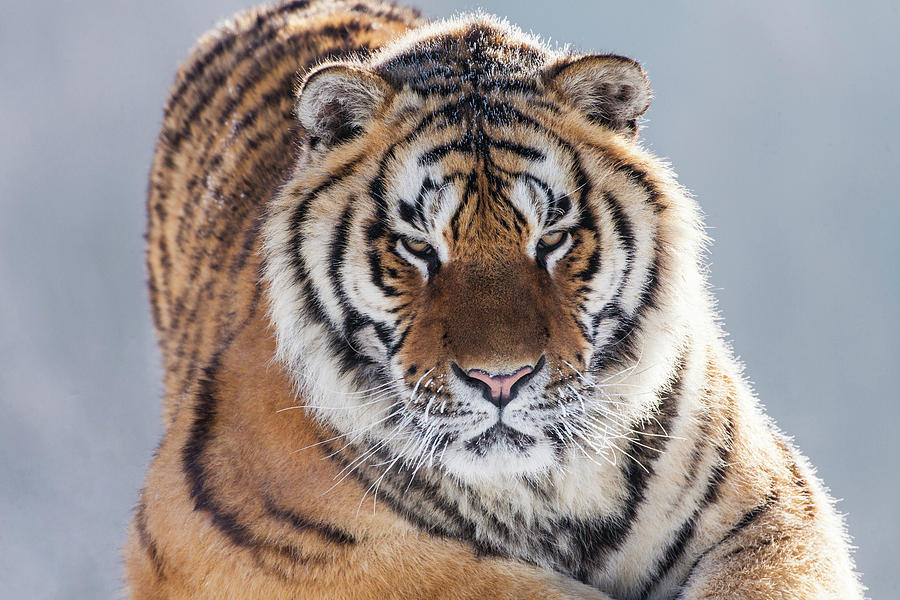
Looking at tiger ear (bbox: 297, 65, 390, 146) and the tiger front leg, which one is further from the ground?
tiger ear (bbox: 297, 65, 390, 146)

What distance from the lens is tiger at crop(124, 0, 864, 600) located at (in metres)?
1.20

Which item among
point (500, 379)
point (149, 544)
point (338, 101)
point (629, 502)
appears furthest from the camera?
point (149, 544)

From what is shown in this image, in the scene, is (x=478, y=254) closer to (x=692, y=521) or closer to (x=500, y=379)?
(x=500, y=379)

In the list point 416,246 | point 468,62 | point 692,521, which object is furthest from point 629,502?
point 468,62

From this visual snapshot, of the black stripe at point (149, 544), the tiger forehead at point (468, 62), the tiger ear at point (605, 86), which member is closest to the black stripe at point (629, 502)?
the tiger ear at point (605, 86)

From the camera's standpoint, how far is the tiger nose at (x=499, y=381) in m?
1.13

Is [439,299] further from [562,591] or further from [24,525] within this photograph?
[24,525]

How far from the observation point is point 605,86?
1.31 meters

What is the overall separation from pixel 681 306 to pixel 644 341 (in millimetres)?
72

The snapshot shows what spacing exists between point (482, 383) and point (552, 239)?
8.3 inches

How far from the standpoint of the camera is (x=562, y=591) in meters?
1.30

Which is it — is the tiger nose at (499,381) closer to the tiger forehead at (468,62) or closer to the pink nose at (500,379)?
the pink nose at (500,379)

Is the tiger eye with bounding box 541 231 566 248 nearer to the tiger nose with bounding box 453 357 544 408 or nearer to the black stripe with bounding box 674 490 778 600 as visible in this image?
the tiger nose with bounding box 453 357 544 408

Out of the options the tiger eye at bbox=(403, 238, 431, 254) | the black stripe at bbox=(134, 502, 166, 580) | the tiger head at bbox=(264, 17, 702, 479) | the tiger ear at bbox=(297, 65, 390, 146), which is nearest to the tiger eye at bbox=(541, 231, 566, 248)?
the tiger head at bbox=(264, 17, 702, 479)
